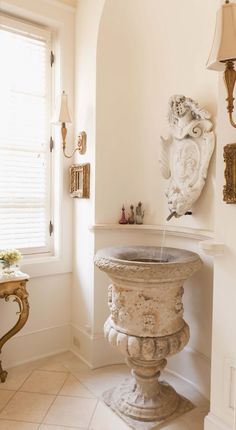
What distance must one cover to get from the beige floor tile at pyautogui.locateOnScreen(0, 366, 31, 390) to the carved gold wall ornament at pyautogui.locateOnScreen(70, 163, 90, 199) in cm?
146

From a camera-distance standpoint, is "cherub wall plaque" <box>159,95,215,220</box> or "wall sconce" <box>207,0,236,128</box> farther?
"cherub wall plaque" <box>159,95,215,220</box>

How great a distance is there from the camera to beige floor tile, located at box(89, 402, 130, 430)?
192 centimetres

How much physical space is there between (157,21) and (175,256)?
183 centimetres

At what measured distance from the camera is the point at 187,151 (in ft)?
7.35

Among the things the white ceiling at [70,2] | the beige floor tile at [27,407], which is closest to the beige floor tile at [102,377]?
the beige floor tile at [27,407]

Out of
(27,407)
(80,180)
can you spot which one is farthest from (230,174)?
Result: (27,407)

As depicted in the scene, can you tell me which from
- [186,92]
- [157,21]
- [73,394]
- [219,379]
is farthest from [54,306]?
[157,21]

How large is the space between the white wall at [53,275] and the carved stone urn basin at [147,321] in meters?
0.88

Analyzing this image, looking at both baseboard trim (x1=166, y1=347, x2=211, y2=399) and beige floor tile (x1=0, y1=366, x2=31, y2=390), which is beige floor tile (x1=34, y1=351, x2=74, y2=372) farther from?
baseboard trim (x1=166, y1=347, x2=211, y2=399)

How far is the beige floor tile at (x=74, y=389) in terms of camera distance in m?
2.25

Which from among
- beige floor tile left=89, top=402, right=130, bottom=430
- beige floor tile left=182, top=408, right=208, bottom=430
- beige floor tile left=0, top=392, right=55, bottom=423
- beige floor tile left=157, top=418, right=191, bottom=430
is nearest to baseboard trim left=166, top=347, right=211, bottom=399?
beige floor tile left=182, top=408, right=208, bottom=430

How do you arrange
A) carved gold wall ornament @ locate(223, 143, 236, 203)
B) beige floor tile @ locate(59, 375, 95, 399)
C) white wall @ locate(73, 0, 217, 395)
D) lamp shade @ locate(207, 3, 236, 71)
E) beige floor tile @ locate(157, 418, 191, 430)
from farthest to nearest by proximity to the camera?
1. white wall @ locate(73, 0, 217, 395)
2. beige floor tile @ locate(59, 375, 95, 399)
3. beige floor tile @ locate(157, 418, 191, 430)
4. carved gold wall ornament @ locate(223, 143, 236, 203)
5. lamp shade @ locate(207, 3, 236, 71)

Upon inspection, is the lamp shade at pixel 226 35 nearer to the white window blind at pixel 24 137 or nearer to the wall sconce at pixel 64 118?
the wall sconce at pixel 64 118

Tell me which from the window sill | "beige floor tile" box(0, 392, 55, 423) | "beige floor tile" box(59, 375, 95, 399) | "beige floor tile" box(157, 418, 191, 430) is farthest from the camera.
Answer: the window sill
